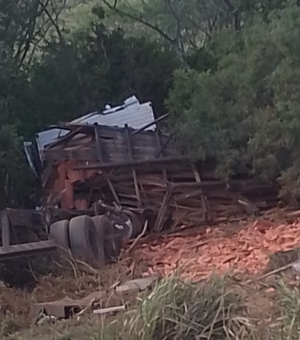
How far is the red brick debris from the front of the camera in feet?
31.3

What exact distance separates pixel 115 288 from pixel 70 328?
1696mm

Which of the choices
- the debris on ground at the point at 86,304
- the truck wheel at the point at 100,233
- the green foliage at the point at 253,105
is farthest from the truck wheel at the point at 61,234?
the green foliage at the point at 253,105

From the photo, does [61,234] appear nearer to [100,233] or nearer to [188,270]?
[100,233]

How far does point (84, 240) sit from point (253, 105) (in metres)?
3.62

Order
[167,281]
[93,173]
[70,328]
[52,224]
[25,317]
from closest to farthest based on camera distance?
1. [167,281]
2. [70,328]
3. [25,317]
4. [52,224]
5. [93,173]

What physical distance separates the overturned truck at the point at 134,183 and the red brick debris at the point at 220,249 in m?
0.77

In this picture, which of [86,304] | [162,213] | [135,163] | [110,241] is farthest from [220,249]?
[86,304]

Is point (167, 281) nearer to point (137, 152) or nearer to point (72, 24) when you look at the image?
point (137, 152)

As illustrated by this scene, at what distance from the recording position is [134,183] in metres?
13.2

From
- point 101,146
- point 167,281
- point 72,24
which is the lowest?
point 167,281

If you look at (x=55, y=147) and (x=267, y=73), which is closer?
(x=267, y=73)

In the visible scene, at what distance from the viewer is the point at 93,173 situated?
44.1 ft

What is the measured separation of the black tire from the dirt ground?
33cm

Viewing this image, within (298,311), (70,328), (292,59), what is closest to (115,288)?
(70,328)
